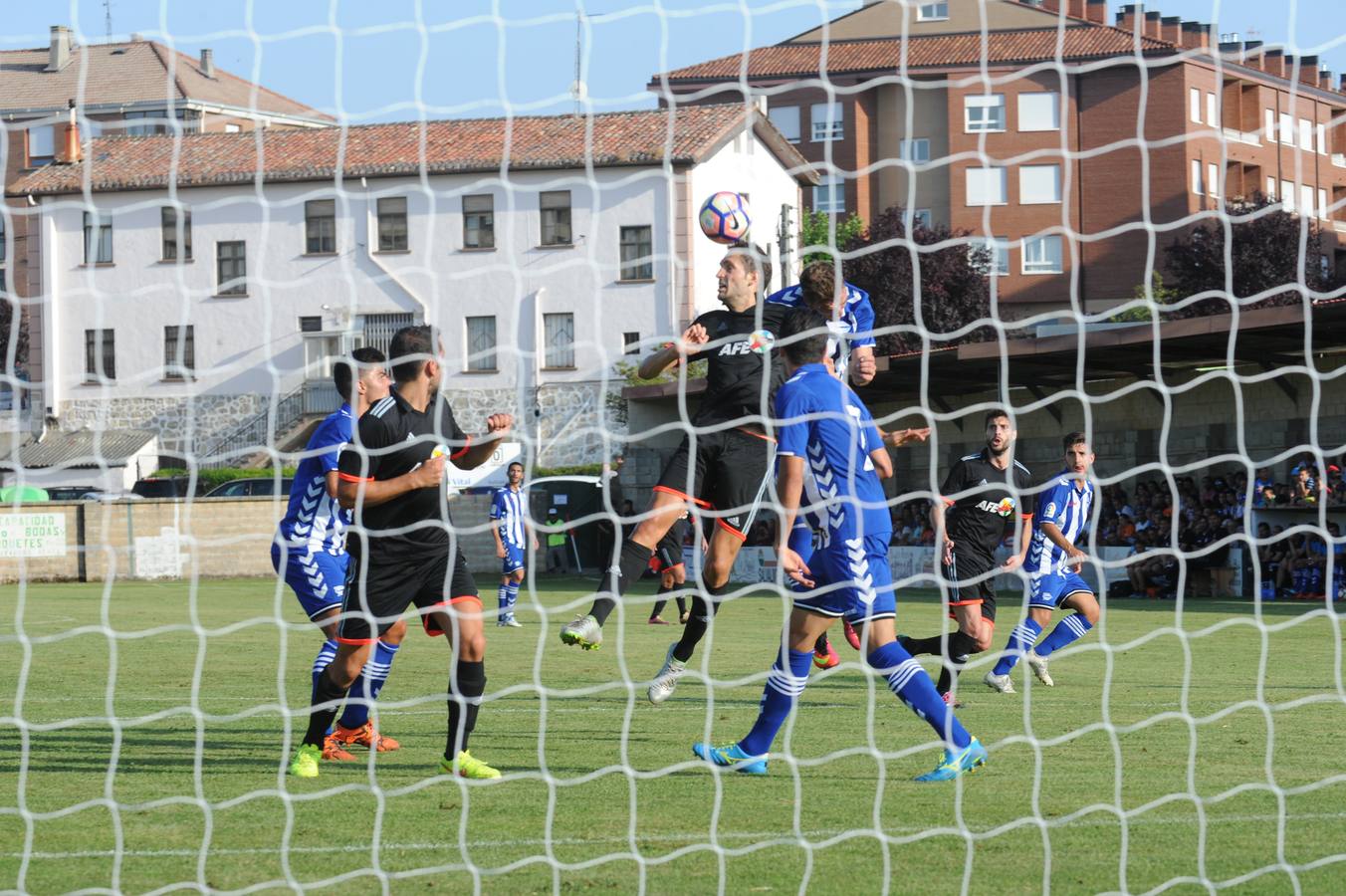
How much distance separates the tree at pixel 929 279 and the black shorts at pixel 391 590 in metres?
41.5

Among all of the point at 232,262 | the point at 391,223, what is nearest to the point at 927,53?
the point at 391,223

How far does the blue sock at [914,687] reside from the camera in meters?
6.77

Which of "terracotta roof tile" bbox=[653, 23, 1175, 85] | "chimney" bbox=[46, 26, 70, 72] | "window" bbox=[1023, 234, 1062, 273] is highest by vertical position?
"terracotta roof tile" bbox=[653, 23, 1175, 85]

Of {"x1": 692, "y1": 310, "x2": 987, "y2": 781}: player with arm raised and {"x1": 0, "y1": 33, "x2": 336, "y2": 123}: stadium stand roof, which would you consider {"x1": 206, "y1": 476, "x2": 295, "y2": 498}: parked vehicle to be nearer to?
{"x1": 0, "y1": 33, "x2": 336, "y2": 123}: stadium stand roof

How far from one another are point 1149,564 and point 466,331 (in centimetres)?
2323

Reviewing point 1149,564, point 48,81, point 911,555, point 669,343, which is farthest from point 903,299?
point 669,343

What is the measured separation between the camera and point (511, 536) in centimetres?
2011

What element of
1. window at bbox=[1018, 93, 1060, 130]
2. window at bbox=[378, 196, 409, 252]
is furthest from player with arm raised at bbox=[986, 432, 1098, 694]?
window at bbox=[1018, 93, 1060, 130]

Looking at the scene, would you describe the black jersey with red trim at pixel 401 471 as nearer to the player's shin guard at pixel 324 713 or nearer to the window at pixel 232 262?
the player's shin guard at pixel 324 713

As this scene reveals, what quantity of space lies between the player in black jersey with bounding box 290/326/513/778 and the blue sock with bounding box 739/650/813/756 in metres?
1.10

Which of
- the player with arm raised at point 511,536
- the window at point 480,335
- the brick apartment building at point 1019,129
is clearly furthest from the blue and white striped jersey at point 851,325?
the brick apartment building at point 1019,129

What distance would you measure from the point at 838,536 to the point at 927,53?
58.7m

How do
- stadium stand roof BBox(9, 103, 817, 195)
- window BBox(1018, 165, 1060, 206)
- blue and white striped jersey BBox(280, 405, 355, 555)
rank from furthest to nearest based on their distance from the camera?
1. window BBox(1018, 165, 1060, 206)
2. stadium stand roof BBox(9, 103, 817, 195)
3. blue and white striped jersey BBox(280, 405, 355, 555)

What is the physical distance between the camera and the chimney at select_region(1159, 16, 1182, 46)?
73562 mm
